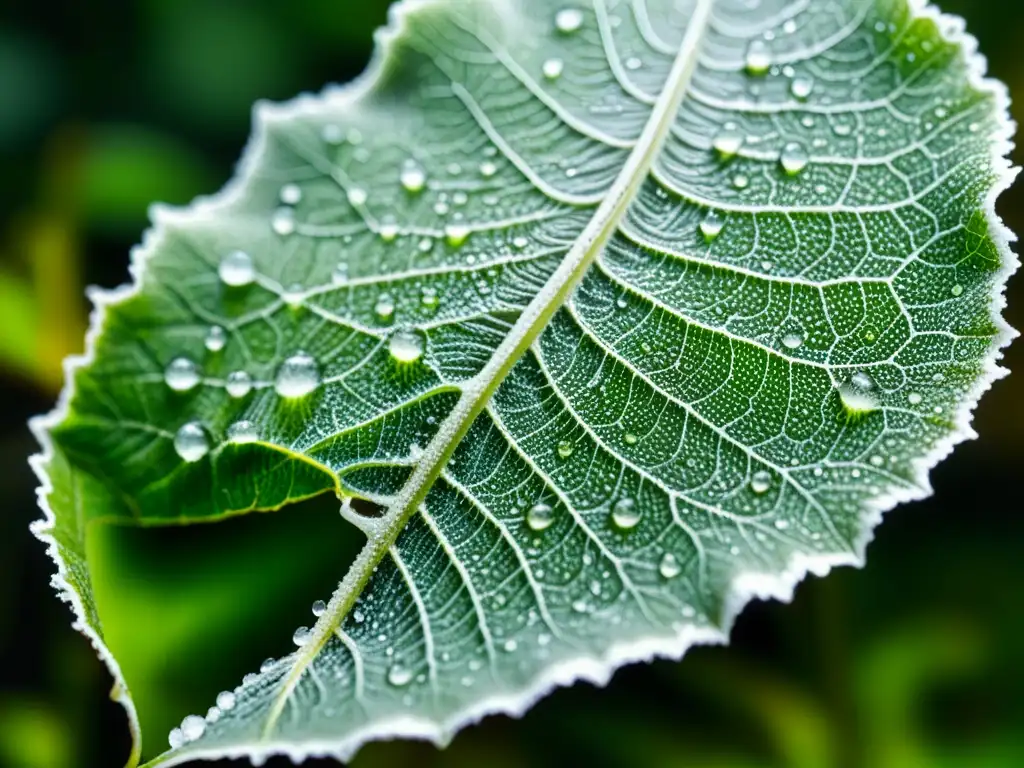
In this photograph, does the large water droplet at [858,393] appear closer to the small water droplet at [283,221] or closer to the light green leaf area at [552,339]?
the light green leaf area at [552,339]

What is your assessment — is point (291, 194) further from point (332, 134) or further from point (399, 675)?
point (399, 675)

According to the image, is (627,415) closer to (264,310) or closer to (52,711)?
(264,310)

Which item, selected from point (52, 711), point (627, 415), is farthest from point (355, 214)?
point (52, 711)

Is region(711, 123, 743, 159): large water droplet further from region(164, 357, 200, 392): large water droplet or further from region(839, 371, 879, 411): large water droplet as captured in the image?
region(164, 357, 200, 392): large water droplet

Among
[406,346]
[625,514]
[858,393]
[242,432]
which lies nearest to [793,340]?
[858,393]

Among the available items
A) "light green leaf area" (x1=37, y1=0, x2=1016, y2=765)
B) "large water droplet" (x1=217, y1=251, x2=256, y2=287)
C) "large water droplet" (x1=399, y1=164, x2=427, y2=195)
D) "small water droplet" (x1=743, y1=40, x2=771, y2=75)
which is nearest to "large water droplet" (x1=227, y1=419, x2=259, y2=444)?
"light green leaf area" (x1=37, y1=0, x2=1016, y2=765)
